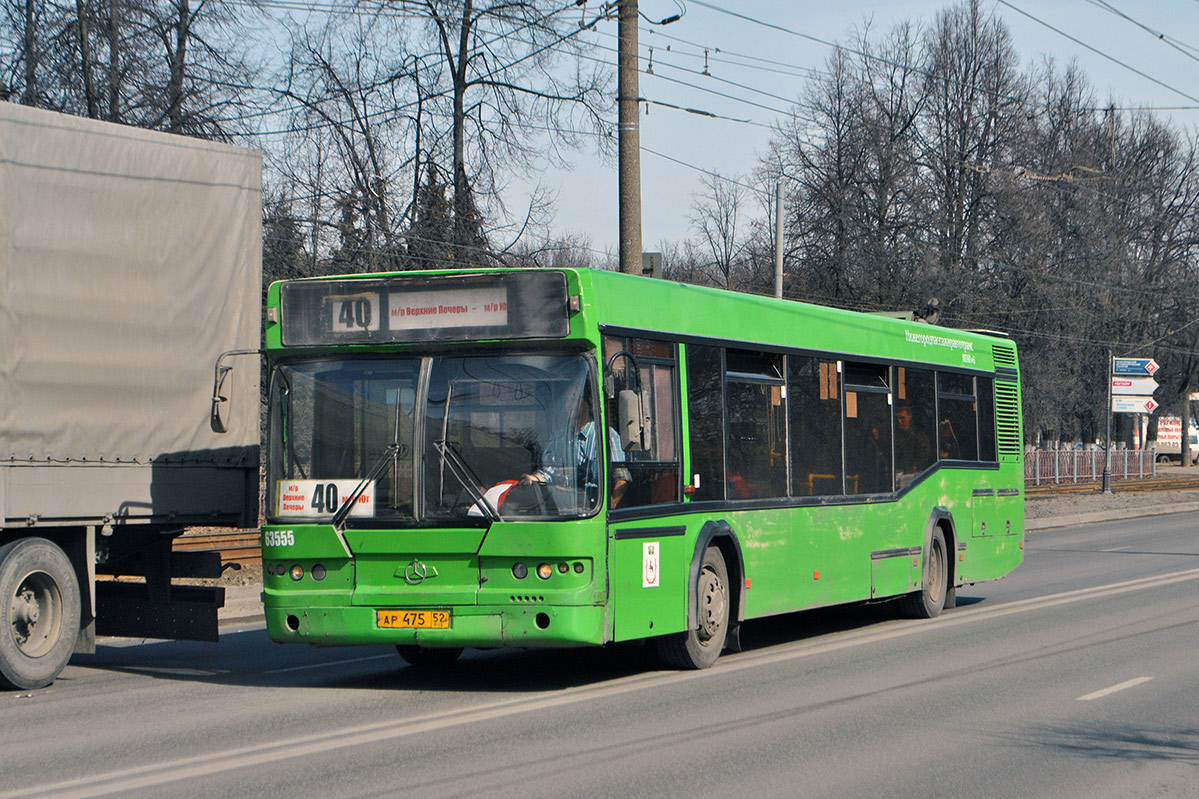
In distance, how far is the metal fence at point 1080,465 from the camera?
175 ft

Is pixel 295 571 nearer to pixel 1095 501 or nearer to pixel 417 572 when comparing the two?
pixel 417 572

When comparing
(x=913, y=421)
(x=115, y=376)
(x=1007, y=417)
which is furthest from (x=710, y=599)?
(x=1007, y=417)

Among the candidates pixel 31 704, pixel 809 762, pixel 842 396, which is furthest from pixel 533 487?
pixel 842 396

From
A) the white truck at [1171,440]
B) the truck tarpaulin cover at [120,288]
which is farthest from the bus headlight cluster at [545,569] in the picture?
the white truck at [1171,440]

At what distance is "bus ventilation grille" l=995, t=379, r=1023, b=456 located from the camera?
54.8ft

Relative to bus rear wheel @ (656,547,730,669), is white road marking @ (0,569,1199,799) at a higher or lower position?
lower

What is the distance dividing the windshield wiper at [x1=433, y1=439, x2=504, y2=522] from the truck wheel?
284cm

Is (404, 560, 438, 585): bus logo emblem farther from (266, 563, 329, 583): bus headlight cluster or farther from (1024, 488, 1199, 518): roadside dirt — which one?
(1024, 488, 1199, 518): roadside dirt

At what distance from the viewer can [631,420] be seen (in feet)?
31.6

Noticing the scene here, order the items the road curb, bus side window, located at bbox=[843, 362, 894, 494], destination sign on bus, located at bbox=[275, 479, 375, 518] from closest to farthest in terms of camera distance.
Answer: destination sign on bus, located at bbox=[275, 479, 375, 518] < bus side window, located at bbox=[843, 362, 894, 494] < the road curb

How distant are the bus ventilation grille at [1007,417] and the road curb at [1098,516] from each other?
16020mm

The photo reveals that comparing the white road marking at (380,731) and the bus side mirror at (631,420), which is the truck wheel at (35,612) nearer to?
the white road marking at (380,731)

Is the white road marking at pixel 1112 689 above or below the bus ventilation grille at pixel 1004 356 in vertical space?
below

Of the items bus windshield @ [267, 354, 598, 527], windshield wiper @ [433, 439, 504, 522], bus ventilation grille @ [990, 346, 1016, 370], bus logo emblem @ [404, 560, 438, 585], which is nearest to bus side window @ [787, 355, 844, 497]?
bus windshield @ [267, 354, 598, 527]
